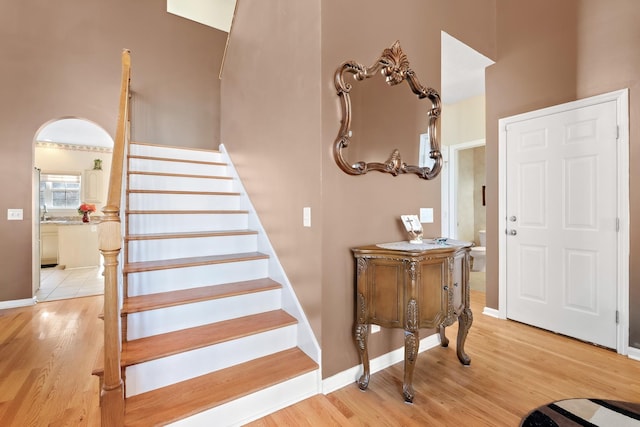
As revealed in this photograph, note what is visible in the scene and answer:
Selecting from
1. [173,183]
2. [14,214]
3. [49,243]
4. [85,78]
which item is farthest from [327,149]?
[49,243]

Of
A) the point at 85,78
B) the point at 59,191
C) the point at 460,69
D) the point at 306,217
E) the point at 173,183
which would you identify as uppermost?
the point at 85,78

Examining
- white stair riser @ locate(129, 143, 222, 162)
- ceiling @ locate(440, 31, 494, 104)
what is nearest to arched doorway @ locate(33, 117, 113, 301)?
white stair riser @ locate(129, 143, 222, 162)

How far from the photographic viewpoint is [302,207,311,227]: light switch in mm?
2006

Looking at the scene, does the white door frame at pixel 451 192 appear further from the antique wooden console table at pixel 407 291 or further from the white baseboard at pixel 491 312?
the antique wooden console table at pixel 407 291

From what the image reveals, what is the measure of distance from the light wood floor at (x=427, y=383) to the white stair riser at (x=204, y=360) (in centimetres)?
33

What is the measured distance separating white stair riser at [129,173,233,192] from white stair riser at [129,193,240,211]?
26 centimetres

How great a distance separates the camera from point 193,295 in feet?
6.71

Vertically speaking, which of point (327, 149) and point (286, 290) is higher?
point (327, 149)

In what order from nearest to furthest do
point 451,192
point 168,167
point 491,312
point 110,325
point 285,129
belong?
point 110,325 → point 285,129 → point 491,312 → point 168,167 → point 451,192

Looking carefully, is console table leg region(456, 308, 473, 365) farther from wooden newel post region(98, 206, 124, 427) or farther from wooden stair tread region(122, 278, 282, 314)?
wooden newel post region(98, 206, 124, 427)

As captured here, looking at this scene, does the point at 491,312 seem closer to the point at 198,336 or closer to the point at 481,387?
the point at 481,387

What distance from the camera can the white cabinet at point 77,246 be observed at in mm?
5480

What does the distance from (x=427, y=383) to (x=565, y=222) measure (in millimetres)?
1918

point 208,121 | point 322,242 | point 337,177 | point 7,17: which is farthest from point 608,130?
point 7,17
